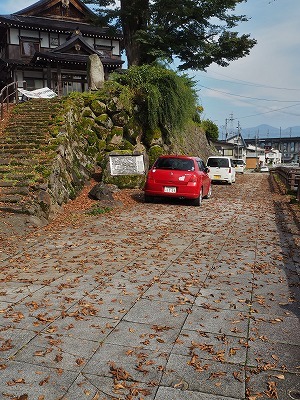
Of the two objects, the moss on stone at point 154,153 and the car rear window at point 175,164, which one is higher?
the moss on stone at point 154,153

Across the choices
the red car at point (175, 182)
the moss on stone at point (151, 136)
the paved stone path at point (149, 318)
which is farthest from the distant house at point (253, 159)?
the paved stone path at point (149, 318)

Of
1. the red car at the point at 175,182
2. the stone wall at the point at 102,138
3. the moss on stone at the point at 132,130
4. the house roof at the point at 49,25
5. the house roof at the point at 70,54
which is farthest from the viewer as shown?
the house roof at the point at 49,25

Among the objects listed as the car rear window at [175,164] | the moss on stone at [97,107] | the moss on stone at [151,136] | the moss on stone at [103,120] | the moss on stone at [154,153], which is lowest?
the car rear window at [175,164]

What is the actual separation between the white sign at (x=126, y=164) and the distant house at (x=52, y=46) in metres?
15.9

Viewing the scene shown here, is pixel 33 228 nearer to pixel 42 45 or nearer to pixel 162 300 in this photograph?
pixel 162 300

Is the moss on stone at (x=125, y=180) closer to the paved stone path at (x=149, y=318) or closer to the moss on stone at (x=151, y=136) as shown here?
the moss on stone at (x=151, y=136)

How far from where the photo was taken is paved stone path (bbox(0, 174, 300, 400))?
268cm

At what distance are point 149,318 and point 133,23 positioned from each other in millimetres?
21949

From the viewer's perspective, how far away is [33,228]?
8047 mm

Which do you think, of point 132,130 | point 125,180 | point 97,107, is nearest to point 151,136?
point 132,130

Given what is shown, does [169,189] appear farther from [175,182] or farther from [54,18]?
[54,18]

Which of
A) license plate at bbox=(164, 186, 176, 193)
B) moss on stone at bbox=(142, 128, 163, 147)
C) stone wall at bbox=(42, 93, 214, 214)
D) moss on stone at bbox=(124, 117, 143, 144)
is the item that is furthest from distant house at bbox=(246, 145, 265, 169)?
license plate at bbox=(164, 186, 176, 193)

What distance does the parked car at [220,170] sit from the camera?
2186cm

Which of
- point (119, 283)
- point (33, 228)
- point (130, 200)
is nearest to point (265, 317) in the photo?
point (119, 283)
